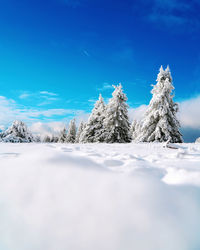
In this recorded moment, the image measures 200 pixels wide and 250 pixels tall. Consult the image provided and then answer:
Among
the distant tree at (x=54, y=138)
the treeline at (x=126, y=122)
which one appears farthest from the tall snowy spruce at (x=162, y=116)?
the distant tree at (x=54, y=138)

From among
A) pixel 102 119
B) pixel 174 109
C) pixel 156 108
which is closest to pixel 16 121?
pixel 102 119

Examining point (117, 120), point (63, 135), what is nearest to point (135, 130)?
point (63, 135)

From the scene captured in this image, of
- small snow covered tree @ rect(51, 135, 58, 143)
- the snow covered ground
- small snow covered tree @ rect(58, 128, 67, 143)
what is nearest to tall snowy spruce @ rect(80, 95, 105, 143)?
the snow covered ground

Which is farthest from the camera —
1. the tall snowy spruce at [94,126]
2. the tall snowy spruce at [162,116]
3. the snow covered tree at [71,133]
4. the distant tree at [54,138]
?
the distant tree at [54,138]

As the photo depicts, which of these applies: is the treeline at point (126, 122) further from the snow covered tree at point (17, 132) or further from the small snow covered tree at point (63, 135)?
the small snow covered tree at point (63, 135)

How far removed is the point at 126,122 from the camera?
1820 cm

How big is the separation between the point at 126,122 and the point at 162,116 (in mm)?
4444

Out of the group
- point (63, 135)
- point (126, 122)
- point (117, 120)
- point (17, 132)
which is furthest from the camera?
point (63, 135)

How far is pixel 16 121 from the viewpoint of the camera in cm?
1203

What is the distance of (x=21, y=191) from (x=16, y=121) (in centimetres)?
1171

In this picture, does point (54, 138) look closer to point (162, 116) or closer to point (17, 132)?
point (17, 132)

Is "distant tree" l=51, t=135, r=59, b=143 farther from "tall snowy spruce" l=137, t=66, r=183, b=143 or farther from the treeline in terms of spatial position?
"tall snowy spruce" l=137, t=66, r=183, b=143

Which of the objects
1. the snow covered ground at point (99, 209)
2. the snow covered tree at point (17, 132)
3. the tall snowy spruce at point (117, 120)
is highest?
the tall snowy spruce at point (117, 120)

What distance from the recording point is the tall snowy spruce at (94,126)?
64.5ft
